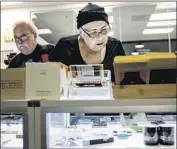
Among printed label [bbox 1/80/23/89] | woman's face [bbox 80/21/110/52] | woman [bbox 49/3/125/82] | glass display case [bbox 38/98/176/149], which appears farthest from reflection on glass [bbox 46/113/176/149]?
woman's face [bbox 80/21/110/52]

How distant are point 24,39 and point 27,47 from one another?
83 millimetres

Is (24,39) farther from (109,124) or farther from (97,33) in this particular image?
(109,124)

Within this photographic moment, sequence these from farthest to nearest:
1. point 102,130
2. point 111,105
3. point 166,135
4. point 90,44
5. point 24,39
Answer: point 90,44 < point 24,39 < point 102,130 < point 166,135 < point 111,105

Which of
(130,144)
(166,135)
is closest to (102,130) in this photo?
(130,144)

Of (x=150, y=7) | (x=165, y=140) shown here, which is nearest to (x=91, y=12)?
(x=165, y=140)

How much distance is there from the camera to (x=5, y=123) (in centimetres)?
165

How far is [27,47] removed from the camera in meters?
2.35

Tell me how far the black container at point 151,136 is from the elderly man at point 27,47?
120 centimetres

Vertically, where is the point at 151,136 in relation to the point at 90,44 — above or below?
below

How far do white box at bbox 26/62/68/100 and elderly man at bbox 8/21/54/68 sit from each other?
2.92 ft

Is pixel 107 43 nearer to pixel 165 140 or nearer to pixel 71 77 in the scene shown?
pixel 71 77

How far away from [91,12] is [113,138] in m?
1.18

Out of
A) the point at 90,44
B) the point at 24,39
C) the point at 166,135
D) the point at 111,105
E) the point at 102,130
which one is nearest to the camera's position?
the point at 111,105

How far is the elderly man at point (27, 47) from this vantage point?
2.20m
